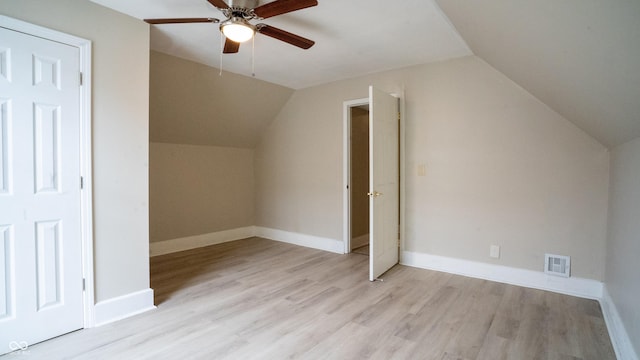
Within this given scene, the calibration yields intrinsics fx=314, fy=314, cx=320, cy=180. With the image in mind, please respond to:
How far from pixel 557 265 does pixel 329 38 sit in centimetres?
310

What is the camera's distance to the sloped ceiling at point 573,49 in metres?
1.04

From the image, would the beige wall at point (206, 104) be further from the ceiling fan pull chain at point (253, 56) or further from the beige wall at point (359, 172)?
the beige wall at point (359, 172)

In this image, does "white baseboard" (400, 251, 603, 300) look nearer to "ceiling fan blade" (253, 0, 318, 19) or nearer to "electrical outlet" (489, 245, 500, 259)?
"electrical outlet" (489, 245, 500, 259)

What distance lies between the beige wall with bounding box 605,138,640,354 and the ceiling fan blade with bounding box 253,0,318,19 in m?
2.14

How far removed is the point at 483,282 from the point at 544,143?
1.53 meters

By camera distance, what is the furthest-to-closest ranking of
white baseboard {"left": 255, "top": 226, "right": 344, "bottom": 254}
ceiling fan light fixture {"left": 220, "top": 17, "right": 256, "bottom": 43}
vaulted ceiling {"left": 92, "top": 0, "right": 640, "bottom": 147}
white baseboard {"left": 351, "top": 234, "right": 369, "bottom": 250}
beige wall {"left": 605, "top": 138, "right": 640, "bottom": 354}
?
white baseboard {"left": 351, "top": 234, "right": 369, "bottom": 250}, white baseboard {"left": 255, "top": 226, "right": 344, "bottom": 254}, ceiling fan light fixture {"left": 220, "top": 17, "right": 256, "bottom": 43}, beige wall {"left": 605, "top": 138, "right": 640, "bottom": 354}, vaulted ceiling {"left": 92, "top": 0, "right": 640, "bottom": 147}

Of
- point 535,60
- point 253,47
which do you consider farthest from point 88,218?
point 535,60

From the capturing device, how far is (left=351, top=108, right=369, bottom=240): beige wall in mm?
4930

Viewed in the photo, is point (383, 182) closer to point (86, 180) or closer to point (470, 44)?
point (470, 44)

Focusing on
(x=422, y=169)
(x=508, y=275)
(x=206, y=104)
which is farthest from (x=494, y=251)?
(x=206, y=104)

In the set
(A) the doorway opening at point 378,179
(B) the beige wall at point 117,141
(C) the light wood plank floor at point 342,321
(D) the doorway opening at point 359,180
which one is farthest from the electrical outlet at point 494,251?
(B) the beige wall at point 117,141

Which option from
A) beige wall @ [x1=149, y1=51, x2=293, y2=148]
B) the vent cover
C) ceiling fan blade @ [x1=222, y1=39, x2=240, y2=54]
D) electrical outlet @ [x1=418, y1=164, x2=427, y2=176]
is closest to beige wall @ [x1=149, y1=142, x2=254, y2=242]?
beige wall @ [x1=149, y1=51, x2=293, y2=148]

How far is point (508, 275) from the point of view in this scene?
326 centimetres

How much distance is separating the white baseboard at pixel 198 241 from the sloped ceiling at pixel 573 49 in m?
4.33
